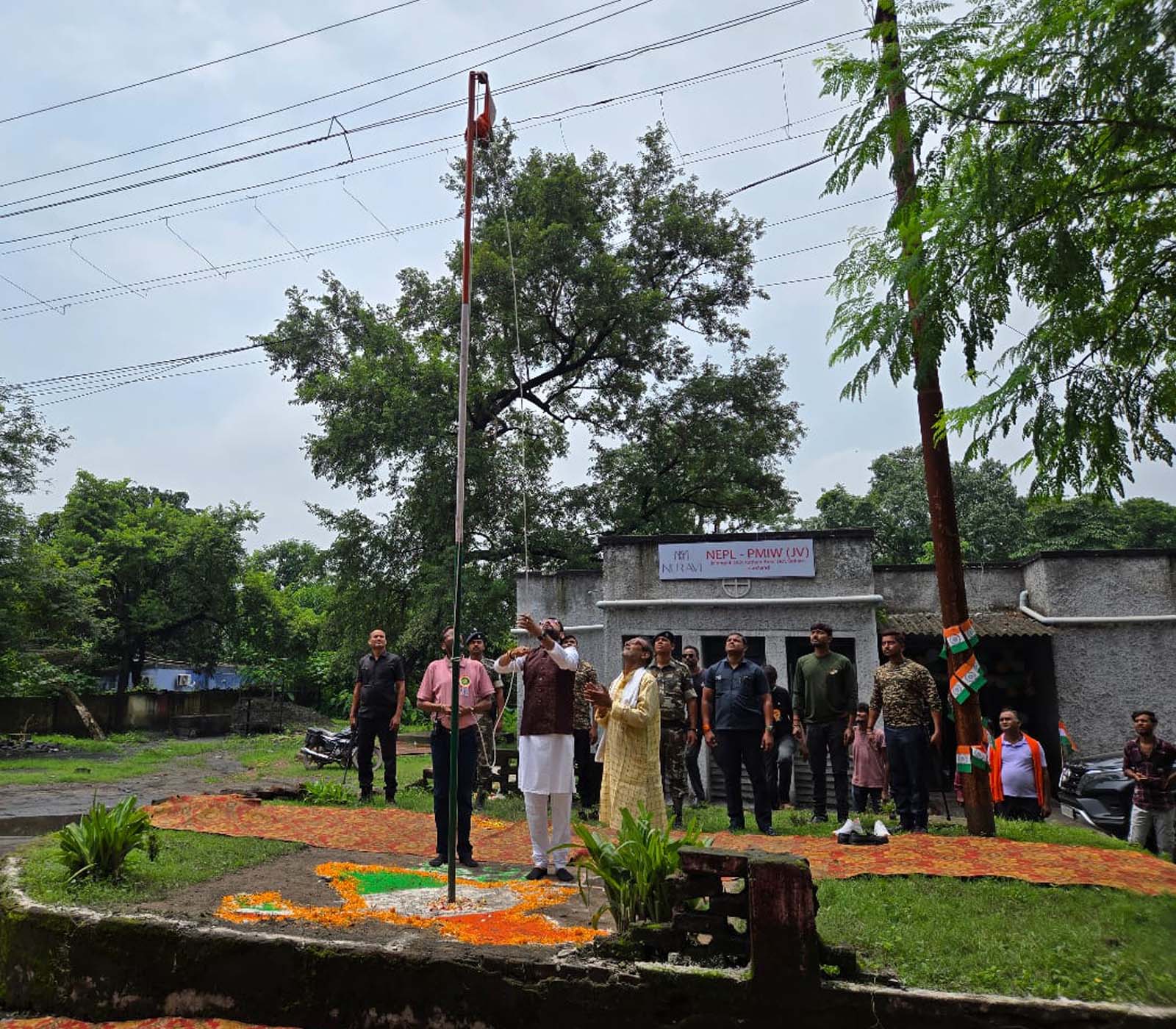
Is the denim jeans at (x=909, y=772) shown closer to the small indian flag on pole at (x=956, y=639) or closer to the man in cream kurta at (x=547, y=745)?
the small indian flag on pole at (x=956, y=639)

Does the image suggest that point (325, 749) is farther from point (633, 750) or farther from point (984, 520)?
point (984, 520)

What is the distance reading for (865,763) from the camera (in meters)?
9.80

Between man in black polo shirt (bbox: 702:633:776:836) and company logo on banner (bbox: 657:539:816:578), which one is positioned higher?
company logo on banner (bbox: 657:539:816:578)

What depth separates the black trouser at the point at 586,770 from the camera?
10539 mm

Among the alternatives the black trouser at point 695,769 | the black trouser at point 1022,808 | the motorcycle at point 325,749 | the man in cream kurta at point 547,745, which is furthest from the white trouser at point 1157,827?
the motorcycle at point 325,749

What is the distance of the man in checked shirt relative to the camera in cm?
817

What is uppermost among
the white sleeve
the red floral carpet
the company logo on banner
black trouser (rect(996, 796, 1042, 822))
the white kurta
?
the company logo on banner

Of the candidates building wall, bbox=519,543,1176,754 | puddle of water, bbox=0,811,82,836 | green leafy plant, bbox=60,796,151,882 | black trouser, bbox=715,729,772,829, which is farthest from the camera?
building wall, bbox=519,543,1176,754

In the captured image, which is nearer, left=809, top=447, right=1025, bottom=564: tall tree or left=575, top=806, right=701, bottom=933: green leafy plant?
left=575, top=806, right=701, bottom=933: green leafy plant

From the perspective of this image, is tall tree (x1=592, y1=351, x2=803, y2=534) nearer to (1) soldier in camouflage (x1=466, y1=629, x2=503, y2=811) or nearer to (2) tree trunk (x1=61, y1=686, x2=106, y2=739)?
(1) soldier in camouflage (x1=466, y1=629, x2=503, y2=811)

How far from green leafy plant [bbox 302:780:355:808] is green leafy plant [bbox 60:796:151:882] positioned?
3.84m

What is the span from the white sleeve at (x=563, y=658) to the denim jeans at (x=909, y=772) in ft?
11.7

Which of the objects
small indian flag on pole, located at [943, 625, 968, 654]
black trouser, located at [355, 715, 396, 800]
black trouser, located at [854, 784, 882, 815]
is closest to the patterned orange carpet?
black trouser, located at [355, 715, 396, 800]

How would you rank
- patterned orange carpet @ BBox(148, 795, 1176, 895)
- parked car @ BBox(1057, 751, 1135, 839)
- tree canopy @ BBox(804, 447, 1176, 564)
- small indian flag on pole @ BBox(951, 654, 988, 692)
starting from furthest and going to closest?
tree canopy @ BBox(804, 447, 1176, 564) → parked car @ BBox(1057, 751, 1135, 839) → small indian flag on pole @ BBox(951, 654, 988, 692) → patterned orange carpet @ BBox(148, 795, 1176, 895)
